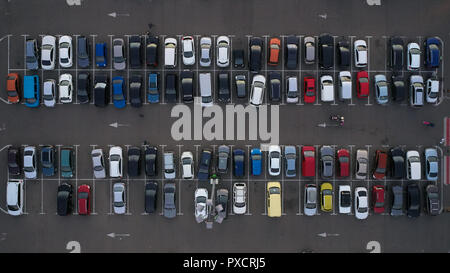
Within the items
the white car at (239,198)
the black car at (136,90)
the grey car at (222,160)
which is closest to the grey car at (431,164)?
the white car at (239,198)

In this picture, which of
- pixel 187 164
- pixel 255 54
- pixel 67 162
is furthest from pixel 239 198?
pixel 67 162

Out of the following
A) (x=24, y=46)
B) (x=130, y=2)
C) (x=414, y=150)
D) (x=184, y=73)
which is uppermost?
(x=130, y=2)

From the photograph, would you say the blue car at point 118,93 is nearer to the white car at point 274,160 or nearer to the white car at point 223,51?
the white car at point 223,51

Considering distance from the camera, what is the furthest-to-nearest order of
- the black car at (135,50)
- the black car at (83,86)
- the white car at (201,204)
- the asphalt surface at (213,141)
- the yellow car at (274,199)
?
the asphalt surface at (213,141), the yellow car at (274,199), the white car at (201,204), the black car at (83,86), the black car at (135,50)

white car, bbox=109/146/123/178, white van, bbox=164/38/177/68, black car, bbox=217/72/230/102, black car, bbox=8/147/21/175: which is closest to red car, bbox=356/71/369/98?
black car, bbox=217/72/230/102

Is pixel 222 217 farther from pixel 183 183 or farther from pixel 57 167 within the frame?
pixel 57 167

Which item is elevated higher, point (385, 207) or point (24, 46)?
point (24, 46)

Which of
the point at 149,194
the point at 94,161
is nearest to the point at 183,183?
the point at 149,194
